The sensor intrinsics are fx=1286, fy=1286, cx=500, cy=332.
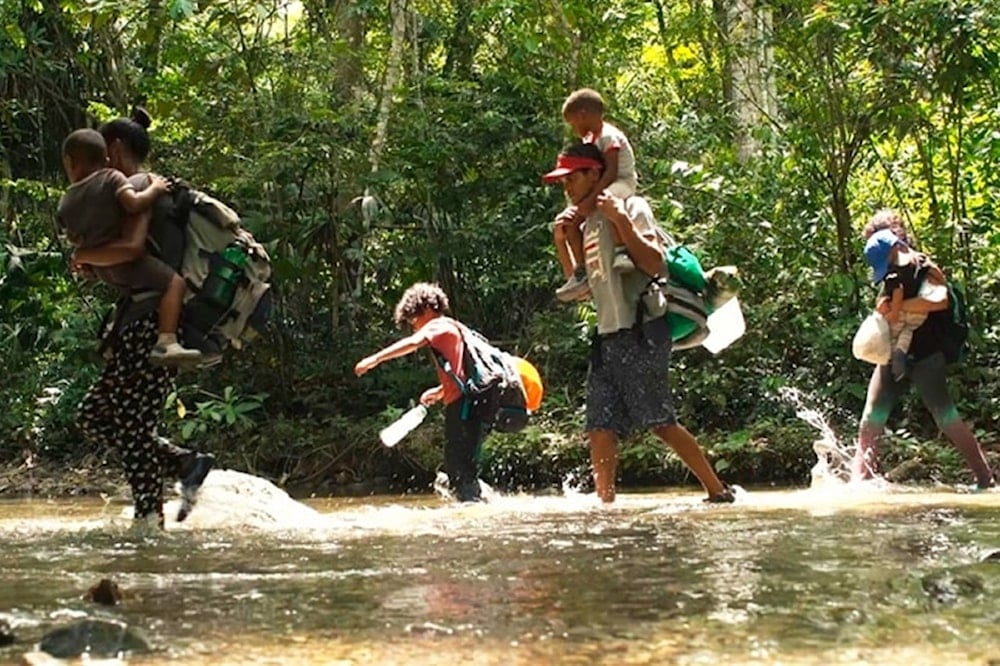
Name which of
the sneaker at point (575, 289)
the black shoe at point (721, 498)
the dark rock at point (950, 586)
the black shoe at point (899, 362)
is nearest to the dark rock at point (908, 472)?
the black shoe at point (899, 362)

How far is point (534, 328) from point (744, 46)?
3.29m

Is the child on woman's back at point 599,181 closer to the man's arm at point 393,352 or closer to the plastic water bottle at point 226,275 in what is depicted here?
the man's arm at point 393,352

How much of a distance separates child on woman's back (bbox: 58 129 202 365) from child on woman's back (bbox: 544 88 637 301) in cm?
205

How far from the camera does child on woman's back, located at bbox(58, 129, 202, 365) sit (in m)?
5.49

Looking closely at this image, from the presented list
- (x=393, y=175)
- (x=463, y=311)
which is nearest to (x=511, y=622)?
(x=393, y=175)

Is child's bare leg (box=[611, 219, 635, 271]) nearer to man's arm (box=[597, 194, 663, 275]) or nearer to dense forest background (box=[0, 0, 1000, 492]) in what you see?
man's arm (box=[597, 194, 663, 275])

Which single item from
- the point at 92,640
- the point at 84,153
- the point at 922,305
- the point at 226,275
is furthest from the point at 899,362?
the point at 92,640

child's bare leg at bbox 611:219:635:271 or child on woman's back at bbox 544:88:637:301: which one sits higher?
child on woman's back at bbox 544:88:637:301

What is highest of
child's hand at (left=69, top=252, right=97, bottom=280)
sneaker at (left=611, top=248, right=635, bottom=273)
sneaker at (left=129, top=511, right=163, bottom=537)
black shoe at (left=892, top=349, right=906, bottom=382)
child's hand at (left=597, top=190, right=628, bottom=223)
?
child's hand at (left=597, top=190, right=628, bottom=223)

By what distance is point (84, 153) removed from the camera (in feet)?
18.5

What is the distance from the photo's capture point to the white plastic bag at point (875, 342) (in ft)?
25.4

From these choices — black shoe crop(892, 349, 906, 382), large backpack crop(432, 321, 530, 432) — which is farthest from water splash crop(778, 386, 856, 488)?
large backpack crop(432, 321, 530, 432)

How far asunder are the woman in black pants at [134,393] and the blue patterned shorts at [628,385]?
215 centimetres

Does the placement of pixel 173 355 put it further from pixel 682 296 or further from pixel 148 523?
pixel 682 296
